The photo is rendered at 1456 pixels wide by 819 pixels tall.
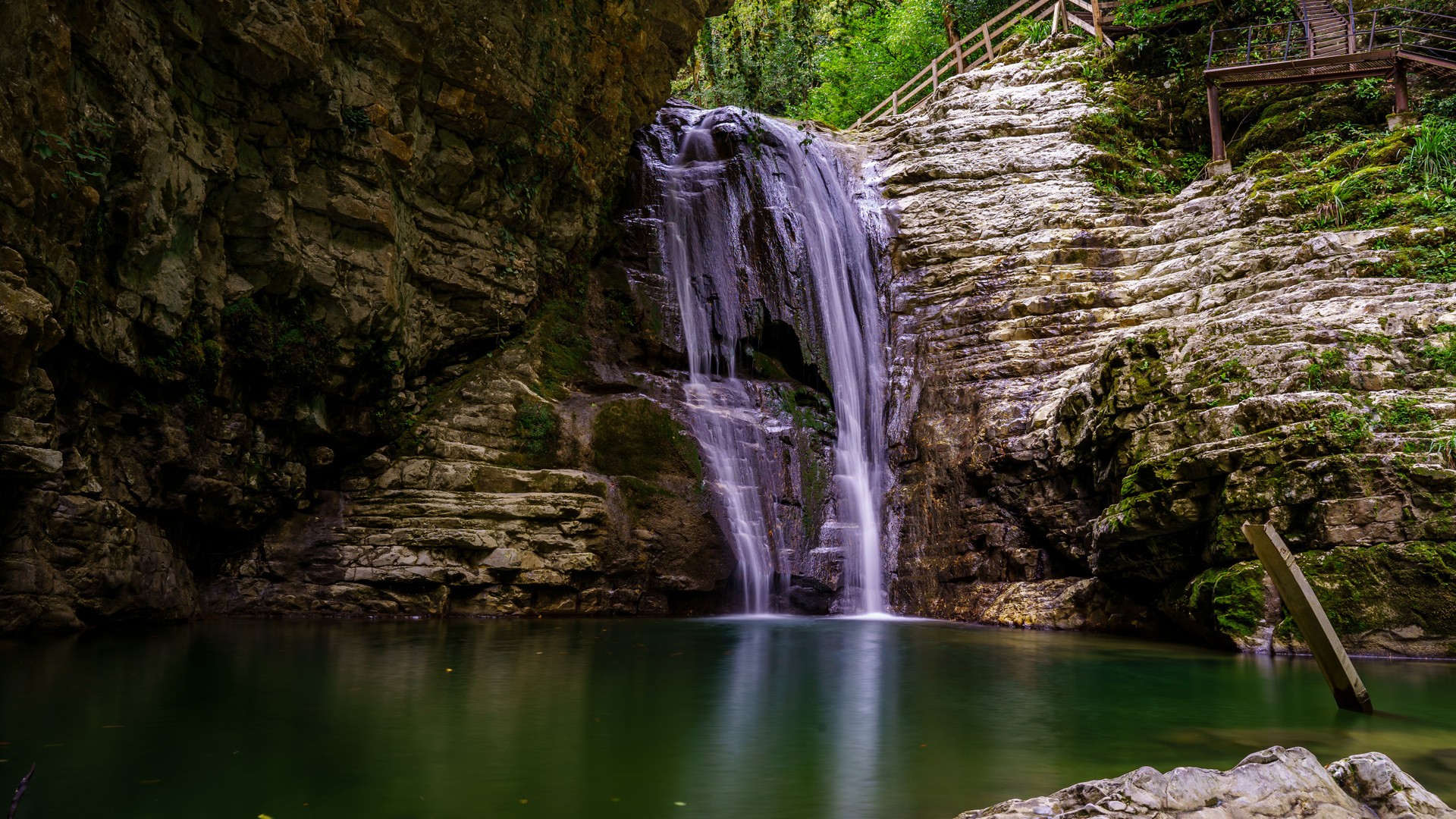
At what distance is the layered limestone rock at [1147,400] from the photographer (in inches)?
299

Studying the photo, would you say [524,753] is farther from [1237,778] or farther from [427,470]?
[427,470]

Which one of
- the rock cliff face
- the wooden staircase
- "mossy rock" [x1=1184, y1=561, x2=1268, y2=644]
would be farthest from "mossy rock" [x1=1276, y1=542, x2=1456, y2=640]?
the wooden staircase

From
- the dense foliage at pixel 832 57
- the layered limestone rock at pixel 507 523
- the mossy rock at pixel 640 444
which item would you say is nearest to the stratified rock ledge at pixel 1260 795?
the layered limestone rock at pixel 507 523

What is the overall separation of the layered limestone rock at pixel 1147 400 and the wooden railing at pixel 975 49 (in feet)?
11.1

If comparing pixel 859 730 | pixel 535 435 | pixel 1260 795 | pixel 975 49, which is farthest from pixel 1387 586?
pixel 975 49

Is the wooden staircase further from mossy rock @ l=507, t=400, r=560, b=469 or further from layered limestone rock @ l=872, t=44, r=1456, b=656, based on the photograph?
mossy rock @ l=507, t=400, r=560, b=469

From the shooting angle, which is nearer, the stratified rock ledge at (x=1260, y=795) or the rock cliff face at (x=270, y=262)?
the stratified rock ledge at (x=1260, y=795)

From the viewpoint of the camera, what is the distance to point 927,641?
8852mm

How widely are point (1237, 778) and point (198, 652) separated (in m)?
7.29

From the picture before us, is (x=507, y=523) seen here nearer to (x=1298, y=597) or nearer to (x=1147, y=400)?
(x=1147, y=400)

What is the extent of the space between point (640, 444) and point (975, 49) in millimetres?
14993

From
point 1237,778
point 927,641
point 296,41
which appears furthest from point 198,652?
point 1237,778

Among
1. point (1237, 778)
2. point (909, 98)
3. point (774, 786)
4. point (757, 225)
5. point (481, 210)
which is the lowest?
point (774, 786)

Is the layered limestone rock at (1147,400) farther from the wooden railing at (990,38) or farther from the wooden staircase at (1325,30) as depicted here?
the wooden staircase at (1325,30)
